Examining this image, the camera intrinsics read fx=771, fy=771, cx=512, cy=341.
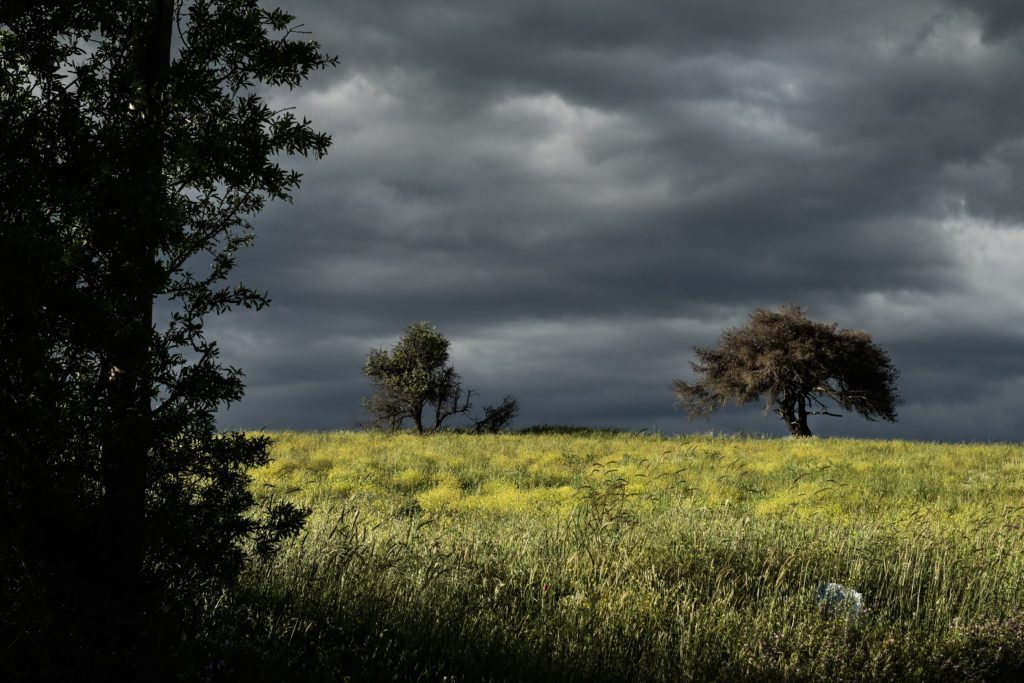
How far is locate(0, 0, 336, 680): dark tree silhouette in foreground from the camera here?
5199 millimetres

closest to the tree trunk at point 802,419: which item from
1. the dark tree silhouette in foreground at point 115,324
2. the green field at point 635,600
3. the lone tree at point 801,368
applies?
the lone tree at point 801,368

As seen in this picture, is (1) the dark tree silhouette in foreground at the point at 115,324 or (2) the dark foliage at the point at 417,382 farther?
(2) the dark foliage at the point at 417,382

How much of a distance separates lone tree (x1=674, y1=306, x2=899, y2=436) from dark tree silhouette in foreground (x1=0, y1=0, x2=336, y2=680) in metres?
38.3

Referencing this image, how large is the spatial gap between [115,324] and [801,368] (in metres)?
41.2

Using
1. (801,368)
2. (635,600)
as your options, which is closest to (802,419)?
(801,368)

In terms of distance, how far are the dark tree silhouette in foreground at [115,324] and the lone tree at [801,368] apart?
38320mm

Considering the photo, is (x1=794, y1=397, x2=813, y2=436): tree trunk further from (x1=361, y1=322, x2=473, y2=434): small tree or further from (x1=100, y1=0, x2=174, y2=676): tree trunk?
(x1=100, y1=0, x2=174, y2=676): tree trunk

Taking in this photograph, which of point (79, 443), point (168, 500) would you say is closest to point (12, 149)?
point (79, 443)

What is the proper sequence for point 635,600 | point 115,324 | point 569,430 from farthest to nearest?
point 569,430 < point 635,600 < point 115,324

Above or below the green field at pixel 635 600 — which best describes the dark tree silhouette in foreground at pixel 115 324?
above

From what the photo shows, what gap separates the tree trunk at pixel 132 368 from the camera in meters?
5.52

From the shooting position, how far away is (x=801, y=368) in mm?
42125

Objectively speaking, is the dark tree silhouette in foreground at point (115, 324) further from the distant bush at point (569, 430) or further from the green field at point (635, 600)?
the distant bush at point (569, 430)

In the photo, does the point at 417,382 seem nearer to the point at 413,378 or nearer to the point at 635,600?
the point at 413,378
